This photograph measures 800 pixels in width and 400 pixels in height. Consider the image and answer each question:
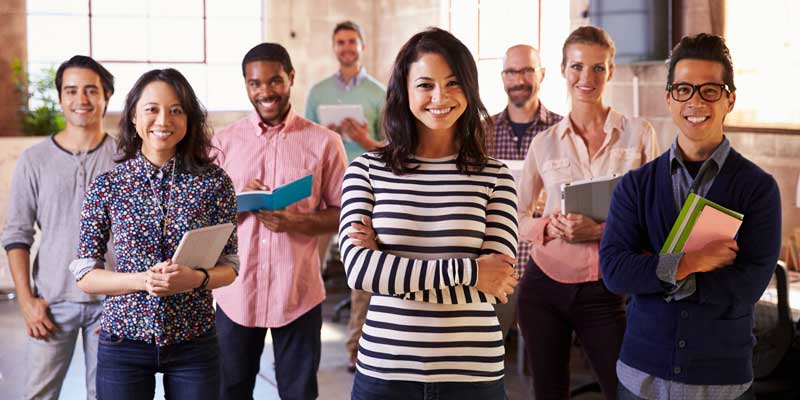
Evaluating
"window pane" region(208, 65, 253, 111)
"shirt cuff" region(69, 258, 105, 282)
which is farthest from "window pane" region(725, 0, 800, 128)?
"window pane" region(208, 65, 253, 111)

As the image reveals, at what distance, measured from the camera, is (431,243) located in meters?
2.29

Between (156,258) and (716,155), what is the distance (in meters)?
1.52

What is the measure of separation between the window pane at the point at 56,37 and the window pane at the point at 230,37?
1.13 metres

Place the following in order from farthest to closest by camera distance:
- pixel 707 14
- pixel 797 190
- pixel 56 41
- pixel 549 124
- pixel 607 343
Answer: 1. pixel 56 41
2. pixel 707 14
3. pixel 797 190
4. pixel 549 124
5. pixel 607 343

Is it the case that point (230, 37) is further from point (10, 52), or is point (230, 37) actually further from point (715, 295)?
point (715, 295)

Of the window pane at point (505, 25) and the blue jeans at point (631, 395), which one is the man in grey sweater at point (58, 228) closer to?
the blue jeans at point (631, 395)

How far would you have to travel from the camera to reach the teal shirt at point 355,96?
6.54 meters

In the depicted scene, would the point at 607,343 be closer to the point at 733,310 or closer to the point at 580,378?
the point at 733,310

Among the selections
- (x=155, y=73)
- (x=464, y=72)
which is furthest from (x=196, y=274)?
(x=464, y=72)

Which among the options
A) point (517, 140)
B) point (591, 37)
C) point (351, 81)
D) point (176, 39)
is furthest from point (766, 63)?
point (176, 39)

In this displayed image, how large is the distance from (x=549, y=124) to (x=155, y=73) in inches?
81.7

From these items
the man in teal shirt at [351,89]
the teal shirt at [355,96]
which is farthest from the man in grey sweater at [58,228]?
the teal shirt at [355,96]

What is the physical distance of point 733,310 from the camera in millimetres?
2402

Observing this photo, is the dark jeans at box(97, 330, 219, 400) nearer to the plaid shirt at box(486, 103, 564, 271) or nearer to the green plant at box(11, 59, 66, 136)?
the plaid shirt at box(486, 103, 564, 271)
